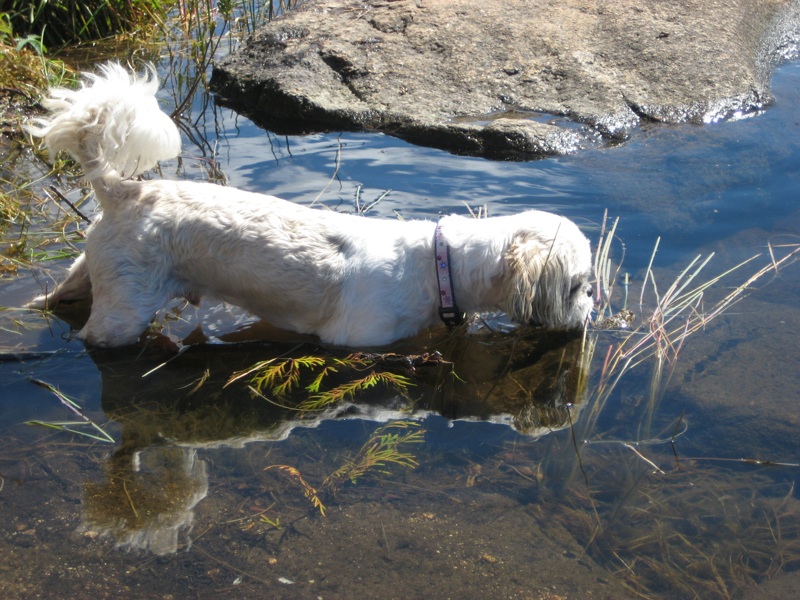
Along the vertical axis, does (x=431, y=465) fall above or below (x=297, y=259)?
below

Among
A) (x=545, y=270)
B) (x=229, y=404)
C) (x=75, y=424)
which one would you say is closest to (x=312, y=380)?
(x=229, y=404)

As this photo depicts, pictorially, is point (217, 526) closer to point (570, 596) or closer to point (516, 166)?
point (570, 596)

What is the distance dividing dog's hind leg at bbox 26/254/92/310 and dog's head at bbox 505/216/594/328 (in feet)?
7.64

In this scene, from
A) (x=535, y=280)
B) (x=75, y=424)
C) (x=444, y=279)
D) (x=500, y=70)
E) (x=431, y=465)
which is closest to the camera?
(x=431, y=465)

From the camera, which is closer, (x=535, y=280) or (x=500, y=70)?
(x=535, y=280)

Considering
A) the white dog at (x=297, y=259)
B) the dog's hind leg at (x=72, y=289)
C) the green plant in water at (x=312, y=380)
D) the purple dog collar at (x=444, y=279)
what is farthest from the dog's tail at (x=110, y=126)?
the purple dog collar at (x=444, y=279)

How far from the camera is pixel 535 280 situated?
4055 mm

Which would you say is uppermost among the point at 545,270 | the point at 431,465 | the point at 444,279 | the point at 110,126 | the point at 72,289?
the point at 110,126

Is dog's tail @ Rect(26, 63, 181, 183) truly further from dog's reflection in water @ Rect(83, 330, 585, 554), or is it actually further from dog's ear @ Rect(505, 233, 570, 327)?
dog's ear @ Rect(505, 233, 570, 327)

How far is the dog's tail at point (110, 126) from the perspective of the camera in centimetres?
387

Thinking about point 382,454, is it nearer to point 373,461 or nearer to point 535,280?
point 373,461

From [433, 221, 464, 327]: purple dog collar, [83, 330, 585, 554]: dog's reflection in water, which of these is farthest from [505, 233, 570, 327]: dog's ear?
[83, 330, 585, 554]: dog's reflection in water

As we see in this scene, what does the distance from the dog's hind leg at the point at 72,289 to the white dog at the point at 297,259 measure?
411 millimetres

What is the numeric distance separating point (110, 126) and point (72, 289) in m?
1.20
